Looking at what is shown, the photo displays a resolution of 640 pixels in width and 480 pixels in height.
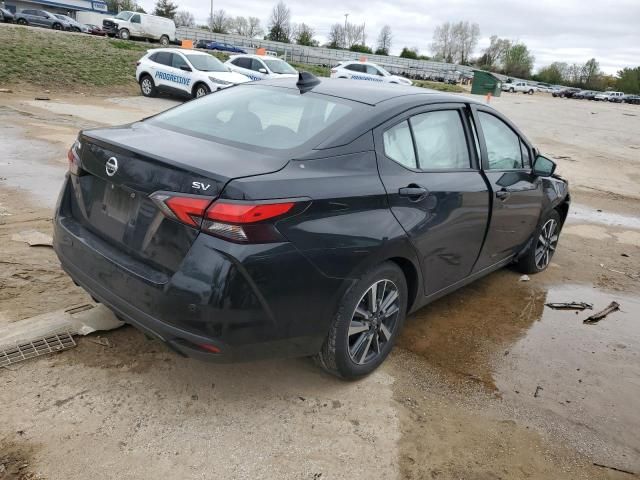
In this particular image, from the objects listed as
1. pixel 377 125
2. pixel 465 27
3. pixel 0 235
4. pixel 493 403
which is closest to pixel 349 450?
pixel 493 403

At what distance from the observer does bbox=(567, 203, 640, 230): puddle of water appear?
7.76 meters

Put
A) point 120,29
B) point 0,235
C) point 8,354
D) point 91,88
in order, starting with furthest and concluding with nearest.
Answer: point 120,29, point 91,88, point 0,235, point 8,354

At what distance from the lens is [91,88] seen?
1975cm

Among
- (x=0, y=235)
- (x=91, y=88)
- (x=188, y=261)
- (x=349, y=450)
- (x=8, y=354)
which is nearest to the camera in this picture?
(x=188, y=261)

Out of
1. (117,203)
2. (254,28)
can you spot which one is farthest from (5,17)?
(254,28)

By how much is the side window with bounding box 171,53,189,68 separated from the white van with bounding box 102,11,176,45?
989 inches

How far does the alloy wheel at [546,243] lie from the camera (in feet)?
17.1

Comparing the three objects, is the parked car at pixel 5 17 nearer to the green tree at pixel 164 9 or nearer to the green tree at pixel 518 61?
the green tree at pixel 164 9

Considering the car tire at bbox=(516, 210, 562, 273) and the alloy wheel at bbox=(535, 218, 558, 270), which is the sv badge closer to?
the car tire at bbox=(516, 210, 562, 273)

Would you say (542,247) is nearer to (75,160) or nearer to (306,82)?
(306,82)

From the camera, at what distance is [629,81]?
113 m

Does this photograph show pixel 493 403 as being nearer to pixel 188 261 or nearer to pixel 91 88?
pixel 188 261

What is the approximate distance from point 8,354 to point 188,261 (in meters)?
1.48

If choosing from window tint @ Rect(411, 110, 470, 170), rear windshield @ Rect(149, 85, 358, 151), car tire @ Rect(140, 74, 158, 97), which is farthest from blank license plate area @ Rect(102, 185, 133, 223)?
car tire @ Rect(140, 74, 158, 97)
